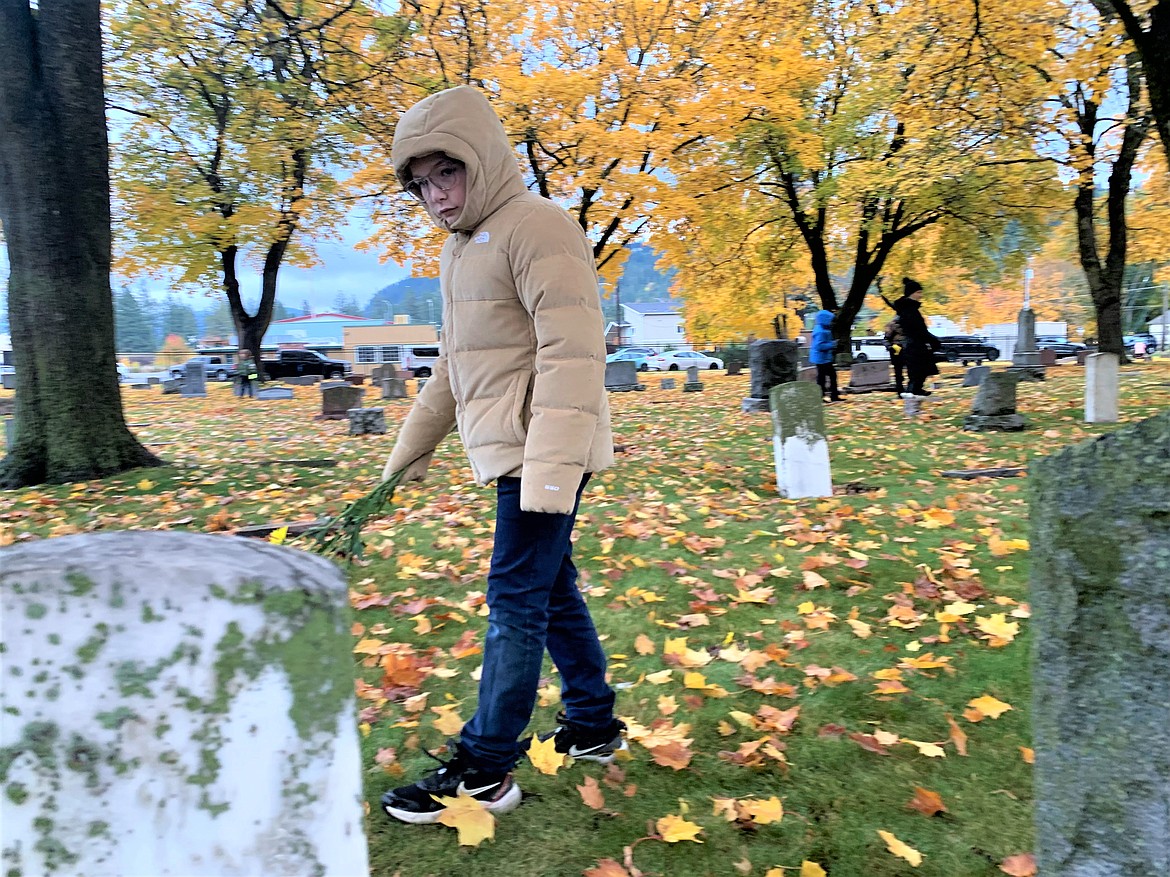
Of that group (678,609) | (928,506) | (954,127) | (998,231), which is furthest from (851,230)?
(678,609)

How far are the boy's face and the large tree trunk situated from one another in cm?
660

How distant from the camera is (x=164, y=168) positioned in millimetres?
16641

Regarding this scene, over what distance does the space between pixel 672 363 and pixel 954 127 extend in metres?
33.3

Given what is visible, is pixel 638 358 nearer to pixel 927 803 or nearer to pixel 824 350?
pixel 824 350

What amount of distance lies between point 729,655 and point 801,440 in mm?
3360

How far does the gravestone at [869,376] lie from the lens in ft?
56.4

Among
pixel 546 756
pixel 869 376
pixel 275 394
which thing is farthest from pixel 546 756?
pixel 275 394

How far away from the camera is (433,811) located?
7.40ft

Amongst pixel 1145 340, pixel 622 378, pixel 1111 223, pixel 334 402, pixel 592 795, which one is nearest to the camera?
pixel 592 795

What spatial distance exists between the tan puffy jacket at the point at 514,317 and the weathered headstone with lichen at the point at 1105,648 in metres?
1.08

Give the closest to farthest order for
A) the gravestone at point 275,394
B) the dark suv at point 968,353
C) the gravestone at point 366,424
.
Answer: the gravestone at point 366,424 → the gravestone at point 275,394 → the dark suv at point 968,353

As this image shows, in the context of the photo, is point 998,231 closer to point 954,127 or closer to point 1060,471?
point 954,127

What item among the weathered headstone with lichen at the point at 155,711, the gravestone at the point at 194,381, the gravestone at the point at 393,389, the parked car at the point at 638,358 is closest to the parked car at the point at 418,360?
the gravestone at the point at 194,381

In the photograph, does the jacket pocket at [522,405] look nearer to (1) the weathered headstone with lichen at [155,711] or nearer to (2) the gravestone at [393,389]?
(1) the weathered headstone with lichen at [155,711]
